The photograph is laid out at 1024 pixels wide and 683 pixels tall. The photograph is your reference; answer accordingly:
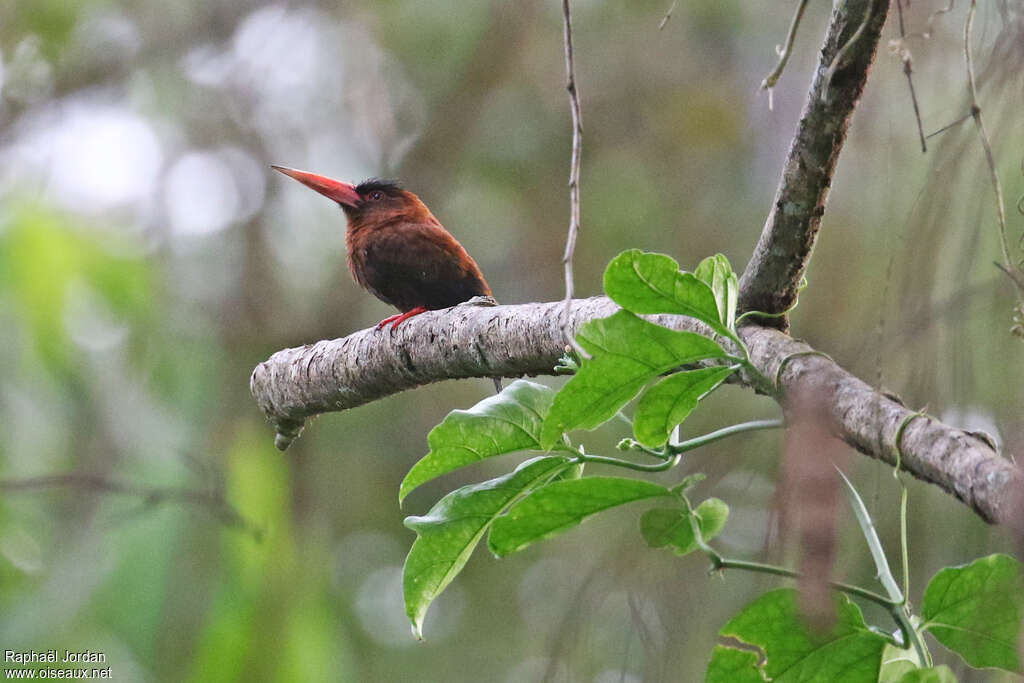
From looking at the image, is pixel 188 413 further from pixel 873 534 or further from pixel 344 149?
pixel 873 534

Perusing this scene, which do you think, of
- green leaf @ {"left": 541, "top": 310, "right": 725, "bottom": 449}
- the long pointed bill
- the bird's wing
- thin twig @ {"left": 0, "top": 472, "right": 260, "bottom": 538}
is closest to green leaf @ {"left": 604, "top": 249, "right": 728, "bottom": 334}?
green leaf @ {"left": 541, "top": 310, "right": 725, "bottom": 449}

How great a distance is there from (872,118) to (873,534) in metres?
0.47

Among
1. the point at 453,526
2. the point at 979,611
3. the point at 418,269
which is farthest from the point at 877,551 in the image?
the point at 418,269

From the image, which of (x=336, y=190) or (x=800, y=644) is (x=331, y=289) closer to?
(x=336, y=190)

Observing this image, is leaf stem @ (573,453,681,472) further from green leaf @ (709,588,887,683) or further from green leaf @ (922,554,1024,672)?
green leaf @ (922,554,1024,672)

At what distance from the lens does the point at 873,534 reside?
0.95 metres

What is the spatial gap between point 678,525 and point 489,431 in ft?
0.76

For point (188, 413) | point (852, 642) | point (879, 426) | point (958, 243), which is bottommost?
point (852, 642)

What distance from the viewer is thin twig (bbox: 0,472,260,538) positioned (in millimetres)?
3199

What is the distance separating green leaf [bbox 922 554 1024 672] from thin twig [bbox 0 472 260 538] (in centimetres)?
267

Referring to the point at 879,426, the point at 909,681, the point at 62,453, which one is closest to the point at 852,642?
the point at 909,681

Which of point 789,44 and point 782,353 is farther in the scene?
point 782,353

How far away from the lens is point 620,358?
1.02 m

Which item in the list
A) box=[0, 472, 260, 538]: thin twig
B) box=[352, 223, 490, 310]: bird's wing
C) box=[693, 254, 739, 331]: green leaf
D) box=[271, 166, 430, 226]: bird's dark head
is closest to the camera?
box=[693, 254, 739, 331]: green leaf
